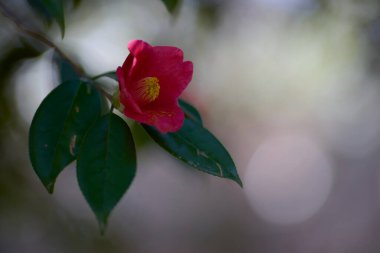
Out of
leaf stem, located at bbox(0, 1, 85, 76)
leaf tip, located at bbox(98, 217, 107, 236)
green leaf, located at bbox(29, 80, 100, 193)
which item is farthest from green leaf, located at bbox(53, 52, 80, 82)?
leaf tip, located at bbox(98, 217, 107, 236)

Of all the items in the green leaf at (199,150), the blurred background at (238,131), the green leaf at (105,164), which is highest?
the green leaf at (199,150)

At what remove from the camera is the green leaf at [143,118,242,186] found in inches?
30.9

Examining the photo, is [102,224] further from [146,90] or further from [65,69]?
[65,69]

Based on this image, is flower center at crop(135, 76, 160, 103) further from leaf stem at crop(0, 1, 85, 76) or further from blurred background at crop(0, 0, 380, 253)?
blurred background at crop(0, 0, 380, 253)

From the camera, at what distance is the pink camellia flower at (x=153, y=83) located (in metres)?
0.78

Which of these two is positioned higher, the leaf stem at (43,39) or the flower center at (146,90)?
the flower center at (146,90)

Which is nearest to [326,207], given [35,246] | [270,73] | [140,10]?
[270,73]

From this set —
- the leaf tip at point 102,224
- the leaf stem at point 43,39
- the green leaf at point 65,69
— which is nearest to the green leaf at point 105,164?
the leaf tip at point 102,224

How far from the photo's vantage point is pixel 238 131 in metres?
4.26

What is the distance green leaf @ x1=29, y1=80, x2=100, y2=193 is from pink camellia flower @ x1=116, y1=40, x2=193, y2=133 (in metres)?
0.07

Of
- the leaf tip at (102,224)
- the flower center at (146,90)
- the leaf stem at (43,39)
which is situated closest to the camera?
the leaf tip at (102,224)

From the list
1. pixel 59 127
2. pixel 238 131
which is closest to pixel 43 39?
pixel 59 127

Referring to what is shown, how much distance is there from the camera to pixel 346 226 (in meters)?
4.54

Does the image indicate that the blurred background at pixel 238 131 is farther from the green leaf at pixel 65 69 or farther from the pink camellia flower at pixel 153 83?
the pink camellia flower at pixel 153 83
